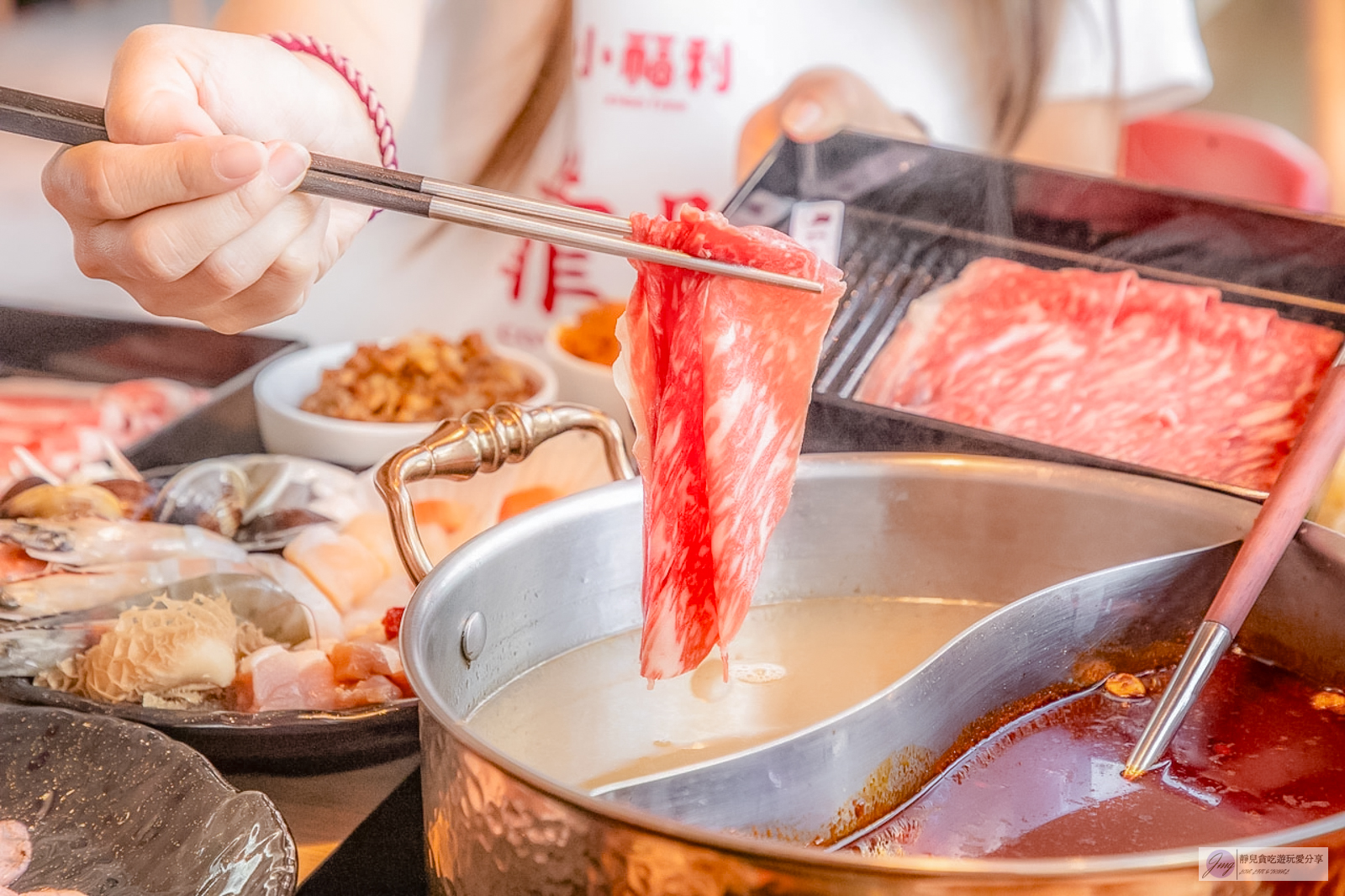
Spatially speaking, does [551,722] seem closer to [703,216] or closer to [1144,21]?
[703,216]

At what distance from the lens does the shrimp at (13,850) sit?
974mm

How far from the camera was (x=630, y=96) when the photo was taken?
2527 millimetres

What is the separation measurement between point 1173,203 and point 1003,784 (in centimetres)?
127

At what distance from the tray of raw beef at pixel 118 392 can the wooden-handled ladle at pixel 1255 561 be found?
1453 millimetres

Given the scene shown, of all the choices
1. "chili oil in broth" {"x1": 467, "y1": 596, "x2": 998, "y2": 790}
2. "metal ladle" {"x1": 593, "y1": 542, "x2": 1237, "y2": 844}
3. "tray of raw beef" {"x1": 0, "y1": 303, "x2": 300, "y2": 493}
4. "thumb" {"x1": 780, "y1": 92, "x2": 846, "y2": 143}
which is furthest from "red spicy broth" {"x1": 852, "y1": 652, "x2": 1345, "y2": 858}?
"tray of raw beef" {"x1": 0, "y1": 303, "x2": 300, "y2": 493}

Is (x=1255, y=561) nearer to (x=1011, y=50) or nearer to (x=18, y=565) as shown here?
(x=18, y=565)

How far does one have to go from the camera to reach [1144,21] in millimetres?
2711

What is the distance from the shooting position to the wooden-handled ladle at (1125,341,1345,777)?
1.06m

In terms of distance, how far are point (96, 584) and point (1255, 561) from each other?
1.26 m

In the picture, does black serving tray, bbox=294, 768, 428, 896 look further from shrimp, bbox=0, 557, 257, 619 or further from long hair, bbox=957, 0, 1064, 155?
long hair, bbox=957, 0, 1064, 155

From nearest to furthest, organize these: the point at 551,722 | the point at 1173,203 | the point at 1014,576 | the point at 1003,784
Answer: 1. the point at 1003,784
2. the point at 551,722
3. the point at 1014,576
4. the point at 1173,203

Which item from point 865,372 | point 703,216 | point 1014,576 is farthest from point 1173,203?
point 703,216

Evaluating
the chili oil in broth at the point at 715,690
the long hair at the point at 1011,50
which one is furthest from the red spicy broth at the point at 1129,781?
the long hair at the point at 1011,50

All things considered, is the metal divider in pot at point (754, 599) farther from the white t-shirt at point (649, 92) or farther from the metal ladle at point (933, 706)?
the white t-shirt at point (649, 92)
